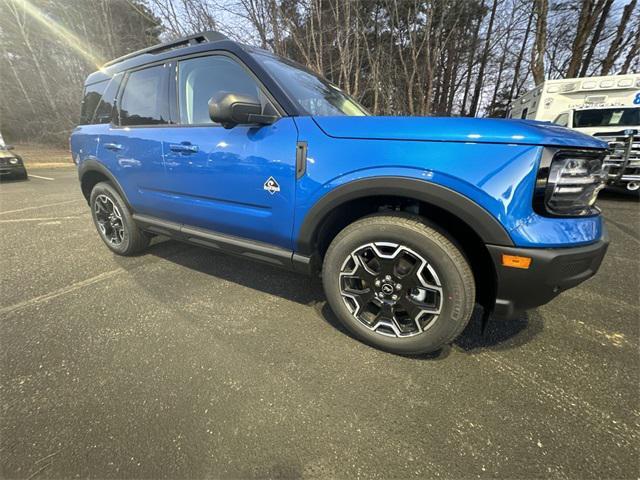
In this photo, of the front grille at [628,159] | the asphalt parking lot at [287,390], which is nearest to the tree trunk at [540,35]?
the front grille at [628,159]

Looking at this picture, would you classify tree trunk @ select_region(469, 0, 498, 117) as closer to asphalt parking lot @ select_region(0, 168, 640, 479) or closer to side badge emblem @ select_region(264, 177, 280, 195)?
asphalt parking lot @ select_region(0, 168, 640, 479)

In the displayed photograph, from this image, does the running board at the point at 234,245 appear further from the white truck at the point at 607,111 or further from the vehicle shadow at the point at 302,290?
the white truck at the point at 607,111

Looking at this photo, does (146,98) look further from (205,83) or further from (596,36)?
(596,36)

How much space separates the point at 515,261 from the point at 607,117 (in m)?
9.47

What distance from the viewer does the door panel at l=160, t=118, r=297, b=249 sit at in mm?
1905

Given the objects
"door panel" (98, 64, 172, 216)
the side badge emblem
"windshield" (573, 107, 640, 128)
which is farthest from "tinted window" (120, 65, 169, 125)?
"windshield" (573, 107, 640, 128)

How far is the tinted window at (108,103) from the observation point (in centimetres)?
301

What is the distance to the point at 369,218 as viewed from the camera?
1814 mm

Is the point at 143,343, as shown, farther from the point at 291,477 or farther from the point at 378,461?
the point at 378,461

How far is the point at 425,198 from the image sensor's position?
157 centimetres

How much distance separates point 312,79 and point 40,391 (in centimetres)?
282

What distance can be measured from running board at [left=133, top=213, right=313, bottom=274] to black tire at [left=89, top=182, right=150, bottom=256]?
415 mm

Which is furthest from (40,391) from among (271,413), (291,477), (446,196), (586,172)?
(586,172)

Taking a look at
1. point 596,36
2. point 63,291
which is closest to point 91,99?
point 63,291
